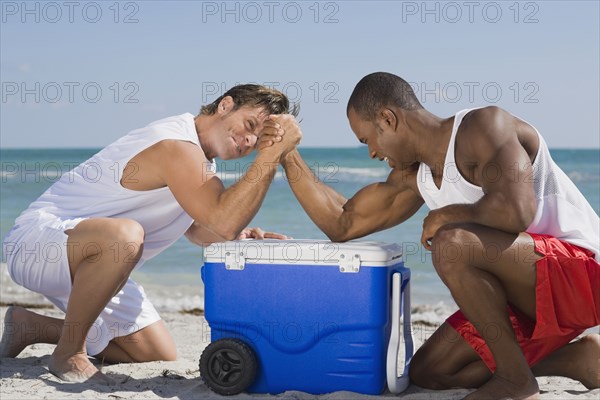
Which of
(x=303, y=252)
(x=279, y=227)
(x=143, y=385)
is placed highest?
(x=303, y=252)

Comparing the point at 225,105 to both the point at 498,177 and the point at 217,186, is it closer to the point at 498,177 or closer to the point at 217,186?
the point at 217,186

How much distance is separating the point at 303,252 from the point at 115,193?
2.96 ft

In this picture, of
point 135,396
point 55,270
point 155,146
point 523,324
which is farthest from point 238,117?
point 523,324

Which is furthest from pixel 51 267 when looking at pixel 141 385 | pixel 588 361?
pixel 588 361

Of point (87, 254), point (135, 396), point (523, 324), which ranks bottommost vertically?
point (135, 396)

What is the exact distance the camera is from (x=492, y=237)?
9.05 ft

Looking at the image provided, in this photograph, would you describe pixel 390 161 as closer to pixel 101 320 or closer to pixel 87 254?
pixel 87 254

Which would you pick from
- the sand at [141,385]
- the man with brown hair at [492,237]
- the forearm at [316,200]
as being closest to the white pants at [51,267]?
the sand at [141,385]

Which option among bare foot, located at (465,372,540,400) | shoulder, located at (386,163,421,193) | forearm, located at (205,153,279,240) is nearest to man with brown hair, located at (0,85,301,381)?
forearm, located at (205,153,279,240)

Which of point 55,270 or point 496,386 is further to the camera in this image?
point 55,270

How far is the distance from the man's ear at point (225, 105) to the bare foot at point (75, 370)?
3.85 feet

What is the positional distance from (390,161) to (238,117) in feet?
2.37

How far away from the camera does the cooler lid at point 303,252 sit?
9.63 ft

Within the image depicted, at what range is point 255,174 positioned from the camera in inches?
121
